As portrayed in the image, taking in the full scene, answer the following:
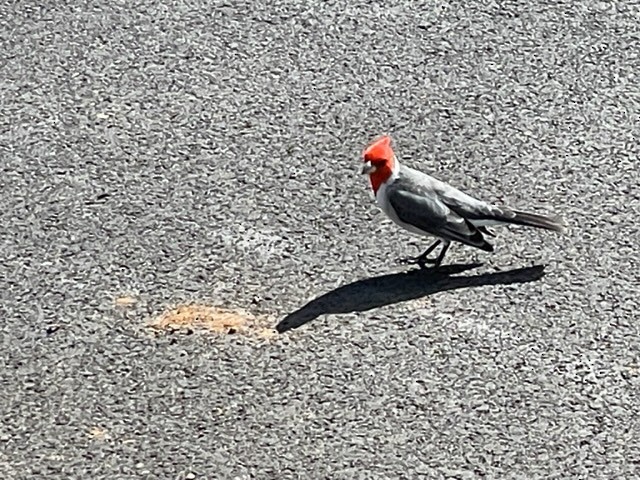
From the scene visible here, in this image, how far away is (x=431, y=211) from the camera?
19.0ft

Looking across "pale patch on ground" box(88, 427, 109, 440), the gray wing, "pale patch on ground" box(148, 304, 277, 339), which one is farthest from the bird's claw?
"pale patch on ground" box(88, 427, 109, 440)

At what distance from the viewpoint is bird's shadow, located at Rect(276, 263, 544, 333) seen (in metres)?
5.58

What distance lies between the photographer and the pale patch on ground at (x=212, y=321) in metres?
5.46

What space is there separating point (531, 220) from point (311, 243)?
89cm

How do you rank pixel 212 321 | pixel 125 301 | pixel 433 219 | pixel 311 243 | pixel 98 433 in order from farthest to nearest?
pixel 311 243 < pixel 433 219 < pixel 125 301 < pixel 212 321 < pixel 98 433

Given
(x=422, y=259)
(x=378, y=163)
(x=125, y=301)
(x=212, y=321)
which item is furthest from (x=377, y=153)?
(x=125, y=301)

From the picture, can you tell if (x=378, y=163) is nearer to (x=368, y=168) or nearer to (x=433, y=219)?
(x=368, y=168)

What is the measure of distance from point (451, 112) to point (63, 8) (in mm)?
2250

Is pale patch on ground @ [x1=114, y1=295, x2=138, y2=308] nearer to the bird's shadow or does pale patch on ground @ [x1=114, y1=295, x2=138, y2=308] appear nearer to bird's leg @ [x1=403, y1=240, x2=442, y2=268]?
the bird's shadow

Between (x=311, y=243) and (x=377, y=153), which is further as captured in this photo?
(x=311, y=243)

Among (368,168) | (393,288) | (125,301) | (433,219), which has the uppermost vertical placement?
(368,168)

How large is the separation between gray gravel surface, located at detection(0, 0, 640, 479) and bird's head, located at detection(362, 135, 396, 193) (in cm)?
30

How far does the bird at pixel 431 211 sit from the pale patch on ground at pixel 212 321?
0.73m

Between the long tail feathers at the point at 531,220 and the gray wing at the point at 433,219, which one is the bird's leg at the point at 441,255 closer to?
the gray wing at the point at 433,219
